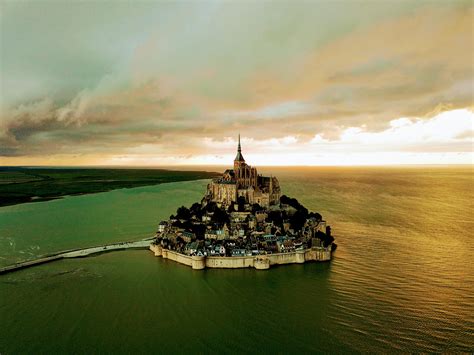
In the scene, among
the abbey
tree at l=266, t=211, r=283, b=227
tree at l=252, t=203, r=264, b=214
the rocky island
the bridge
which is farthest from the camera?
the abbey

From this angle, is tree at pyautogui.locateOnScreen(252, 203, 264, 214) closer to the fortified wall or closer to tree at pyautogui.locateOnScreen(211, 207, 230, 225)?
tree at pyautogui.locateOnScreen(211, 207, 230, 225)

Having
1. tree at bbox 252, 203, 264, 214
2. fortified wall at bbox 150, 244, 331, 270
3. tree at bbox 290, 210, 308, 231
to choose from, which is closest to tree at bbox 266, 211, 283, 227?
tree at bbox 290, 210, 308, 231

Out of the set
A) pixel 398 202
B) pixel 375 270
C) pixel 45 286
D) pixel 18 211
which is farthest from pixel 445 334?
pixel 18 211

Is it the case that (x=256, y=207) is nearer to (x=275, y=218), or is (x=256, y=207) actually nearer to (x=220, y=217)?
(x=275, y=218)

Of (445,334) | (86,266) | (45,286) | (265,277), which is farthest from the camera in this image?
(86,266)

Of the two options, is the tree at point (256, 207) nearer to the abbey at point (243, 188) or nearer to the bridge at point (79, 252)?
the abbey at point (243, 188)

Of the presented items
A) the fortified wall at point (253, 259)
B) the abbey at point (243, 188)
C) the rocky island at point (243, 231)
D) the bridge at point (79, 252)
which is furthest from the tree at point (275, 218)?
the bridge at point (79, 252)

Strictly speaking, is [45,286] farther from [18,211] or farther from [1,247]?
[18,211]
